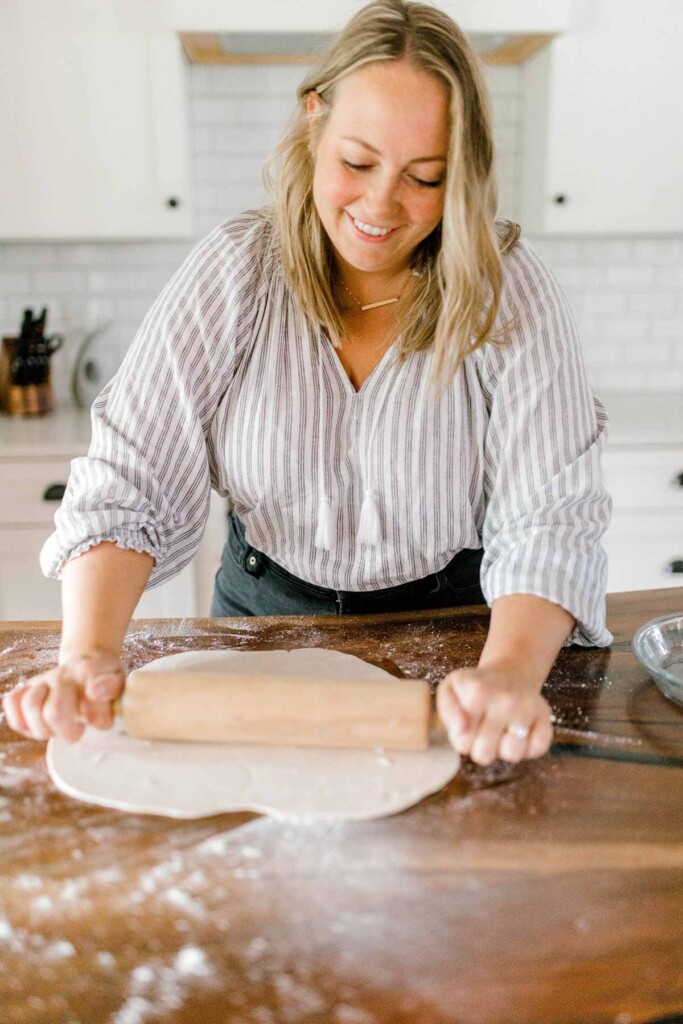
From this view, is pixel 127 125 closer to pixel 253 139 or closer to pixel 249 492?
pixel 253 139

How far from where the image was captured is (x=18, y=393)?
2.47m

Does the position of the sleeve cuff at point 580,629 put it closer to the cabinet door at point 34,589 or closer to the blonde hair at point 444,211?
the blonde hair at point 444,211

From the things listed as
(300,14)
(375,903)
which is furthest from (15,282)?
(375,903)

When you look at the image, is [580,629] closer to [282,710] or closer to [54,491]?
[282,710]

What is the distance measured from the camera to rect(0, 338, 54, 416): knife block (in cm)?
248

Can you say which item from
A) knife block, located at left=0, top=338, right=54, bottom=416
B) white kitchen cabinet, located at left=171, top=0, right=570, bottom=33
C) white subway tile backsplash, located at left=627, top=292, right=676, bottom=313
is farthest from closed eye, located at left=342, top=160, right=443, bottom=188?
white subway tile backsplash, located at left=627, top=292, right=676, bottom=313

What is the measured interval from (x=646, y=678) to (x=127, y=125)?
189cm

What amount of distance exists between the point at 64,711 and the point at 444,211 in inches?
26.2

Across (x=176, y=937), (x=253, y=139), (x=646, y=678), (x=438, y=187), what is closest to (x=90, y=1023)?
(x=176, y=937)

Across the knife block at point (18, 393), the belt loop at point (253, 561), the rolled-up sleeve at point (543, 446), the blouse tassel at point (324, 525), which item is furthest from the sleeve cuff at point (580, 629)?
the knife block at point (18, 393)

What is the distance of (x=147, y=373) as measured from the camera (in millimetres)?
1064

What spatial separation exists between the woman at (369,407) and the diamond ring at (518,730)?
27 millimetres

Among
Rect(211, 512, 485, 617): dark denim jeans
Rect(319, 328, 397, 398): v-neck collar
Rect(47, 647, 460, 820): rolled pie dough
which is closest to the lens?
Rect(47, 647, 460, 820): rolled pie dough

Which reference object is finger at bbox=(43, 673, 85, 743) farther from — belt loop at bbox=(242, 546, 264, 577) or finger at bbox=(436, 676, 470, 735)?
belt loop at bbox=(242, 546, 264, 577)
